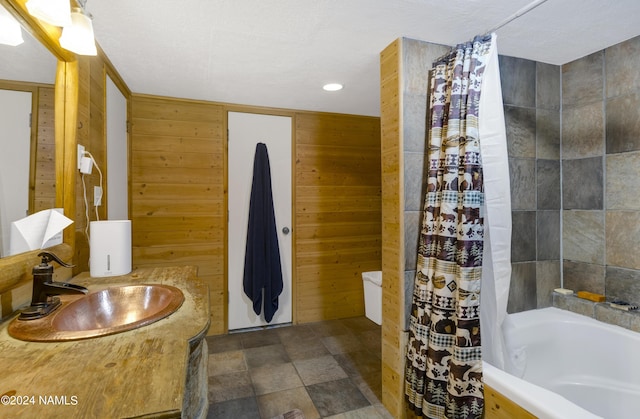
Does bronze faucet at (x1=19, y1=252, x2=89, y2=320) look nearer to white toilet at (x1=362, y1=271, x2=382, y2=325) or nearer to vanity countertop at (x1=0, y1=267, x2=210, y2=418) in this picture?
vanity countertop at (x1=0, y1=267, x2=210, y2=418)

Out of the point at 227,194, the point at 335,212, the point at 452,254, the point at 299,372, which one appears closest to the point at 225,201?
the point at 227,194

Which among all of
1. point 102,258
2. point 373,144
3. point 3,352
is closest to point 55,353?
point 3,352

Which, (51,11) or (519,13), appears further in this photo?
(519,13)

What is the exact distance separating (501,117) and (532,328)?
123 cm

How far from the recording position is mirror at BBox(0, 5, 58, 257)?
3.08ft

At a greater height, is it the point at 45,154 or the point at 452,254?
the point at 45,154

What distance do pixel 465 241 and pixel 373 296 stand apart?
1596 millimetres

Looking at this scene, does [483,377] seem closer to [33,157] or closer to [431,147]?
[431,147]

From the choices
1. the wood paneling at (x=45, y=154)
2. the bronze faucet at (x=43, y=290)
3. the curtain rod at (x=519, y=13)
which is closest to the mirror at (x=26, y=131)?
the wood paneling at (x=45, y=154)

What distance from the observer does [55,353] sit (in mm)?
736

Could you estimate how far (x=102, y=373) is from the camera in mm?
658

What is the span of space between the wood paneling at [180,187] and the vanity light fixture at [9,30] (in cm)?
163

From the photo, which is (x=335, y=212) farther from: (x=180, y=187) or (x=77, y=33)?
(x=77, y=33)

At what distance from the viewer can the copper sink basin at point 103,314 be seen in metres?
0.83
